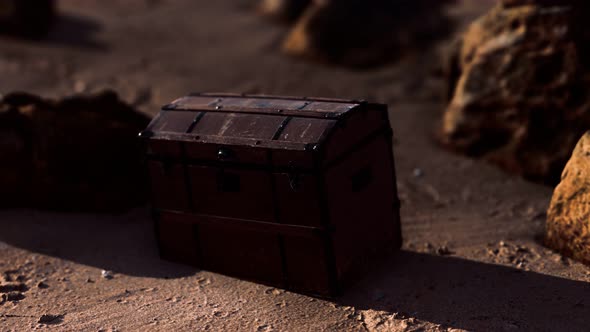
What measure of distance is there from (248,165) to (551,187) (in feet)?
10.6

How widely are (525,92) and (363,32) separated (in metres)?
4.12

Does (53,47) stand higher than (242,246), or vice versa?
(53,47)

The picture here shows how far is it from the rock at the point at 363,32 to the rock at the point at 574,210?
18.2 ft

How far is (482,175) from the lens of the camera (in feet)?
23.8

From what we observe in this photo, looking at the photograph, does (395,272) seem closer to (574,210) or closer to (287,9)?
(574,210)

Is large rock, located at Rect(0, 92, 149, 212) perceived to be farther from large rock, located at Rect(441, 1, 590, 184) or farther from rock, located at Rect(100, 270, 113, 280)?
large rock, located at Rect(441, 1, 590, 184)

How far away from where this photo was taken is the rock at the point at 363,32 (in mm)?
10742

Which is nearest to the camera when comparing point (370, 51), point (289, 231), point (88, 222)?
point (289, 231)

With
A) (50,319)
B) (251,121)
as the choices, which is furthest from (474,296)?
(50,319)

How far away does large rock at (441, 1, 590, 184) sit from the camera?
6863mm

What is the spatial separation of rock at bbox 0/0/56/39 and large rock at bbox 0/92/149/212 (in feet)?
19.3

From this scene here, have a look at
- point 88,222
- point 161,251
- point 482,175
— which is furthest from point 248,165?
point 482,175

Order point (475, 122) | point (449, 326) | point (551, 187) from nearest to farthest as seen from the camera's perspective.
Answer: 1. point (449, 326)
2. point (551, 187)
3. point (475, 122)

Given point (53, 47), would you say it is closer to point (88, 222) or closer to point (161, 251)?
point (88, 222)
